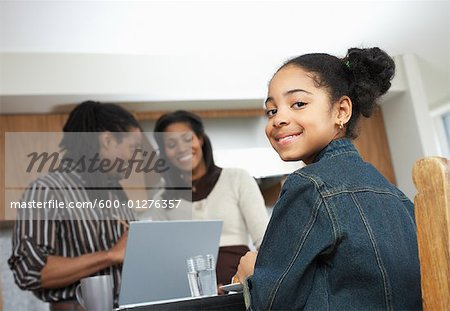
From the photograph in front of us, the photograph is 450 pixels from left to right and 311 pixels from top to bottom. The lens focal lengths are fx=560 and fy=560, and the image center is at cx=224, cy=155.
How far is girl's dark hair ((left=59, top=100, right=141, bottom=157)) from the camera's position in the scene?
1.77m

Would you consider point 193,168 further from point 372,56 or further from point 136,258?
point 372,56

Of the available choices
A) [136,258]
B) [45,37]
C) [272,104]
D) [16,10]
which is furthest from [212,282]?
[45,37]

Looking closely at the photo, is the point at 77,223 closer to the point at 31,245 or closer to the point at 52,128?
the point at 31,245

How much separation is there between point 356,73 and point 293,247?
430 mm

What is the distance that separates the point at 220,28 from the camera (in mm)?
3205

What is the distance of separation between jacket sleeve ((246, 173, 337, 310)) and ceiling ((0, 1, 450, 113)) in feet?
7.26

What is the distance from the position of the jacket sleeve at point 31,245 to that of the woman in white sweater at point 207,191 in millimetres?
582

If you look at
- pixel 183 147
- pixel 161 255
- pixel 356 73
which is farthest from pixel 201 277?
pixel 183 147

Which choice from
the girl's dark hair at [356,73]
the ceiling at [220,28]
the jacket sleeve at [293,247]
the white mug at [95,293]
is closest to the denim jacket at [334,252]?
the jacket sleeve at [293,247]

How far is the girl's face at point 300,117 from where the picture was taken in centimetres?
99

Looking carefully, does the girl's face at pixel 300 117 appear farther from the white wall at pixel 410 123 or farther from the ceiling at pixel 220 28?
the white wall at pixel 410 123

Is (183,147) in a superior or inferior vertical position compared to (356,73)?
superior

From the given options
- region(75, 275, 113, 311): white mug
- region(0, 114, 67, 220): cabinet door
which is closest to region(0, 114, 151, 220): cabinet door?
region(0, 114, 67, 220): cabinet door

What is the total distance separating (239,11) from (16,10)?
114cm
